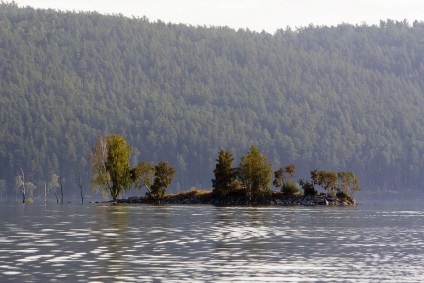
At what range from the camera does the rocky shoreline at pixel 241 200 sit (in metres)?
161

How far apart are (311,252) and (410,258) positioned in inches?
207

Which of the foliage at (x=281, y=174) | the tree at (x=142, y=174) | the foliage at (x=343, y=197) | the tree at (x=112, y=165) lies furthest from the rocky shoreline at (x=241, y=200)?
the tree at (x=112, y=165)

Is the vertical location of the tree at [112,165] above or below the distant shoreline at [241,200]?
above

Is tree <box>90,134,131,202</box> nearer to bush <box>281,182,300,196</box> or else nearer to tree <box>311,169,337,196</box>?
bush <box>281,182,300,196</box>

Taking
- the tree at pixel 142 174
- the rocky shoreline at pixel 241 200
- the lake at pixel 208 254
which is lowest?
the lake at pixel 208 254

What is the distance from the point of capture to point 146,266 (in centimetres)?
4162

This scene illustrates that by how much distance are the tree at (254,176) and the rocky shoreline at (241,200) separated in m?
1.50

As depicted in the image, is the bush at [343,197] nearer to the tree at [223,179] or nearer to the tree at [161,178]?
the tree at [223,179]

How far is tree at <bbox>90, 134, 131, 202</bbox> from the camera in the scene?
164 m

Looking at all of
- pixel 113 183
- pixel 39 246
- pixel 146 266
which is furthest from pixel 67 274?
pixel 113 183

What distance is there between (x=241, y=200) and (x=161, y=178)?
1374 cm

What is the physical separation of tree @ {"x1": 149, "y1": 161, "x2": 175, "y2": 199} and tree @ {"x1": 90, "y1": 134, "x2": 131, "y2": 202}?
5.01 meters

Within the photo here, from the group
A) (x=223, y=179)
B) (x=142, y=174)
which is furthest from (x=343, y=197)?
(x=142, y=174)

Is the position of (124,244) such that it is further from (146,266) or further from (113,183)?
(113,183)
